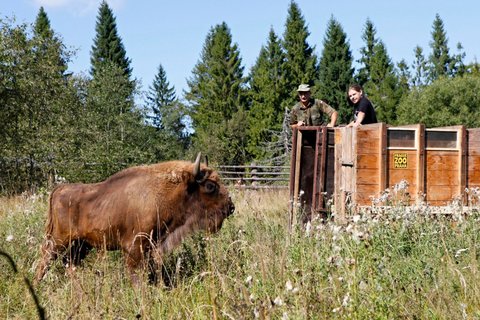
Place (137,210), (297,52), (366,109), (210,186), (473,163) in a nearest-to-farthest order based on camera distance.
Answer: (137,210)
(210,186)
(473,163)
(366,109)
(297,52)

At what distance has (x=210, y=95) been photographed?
208 feet

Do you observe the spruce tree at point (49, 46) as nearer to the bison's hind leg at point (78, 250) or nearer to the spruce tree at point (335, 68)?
the bison's hind leg at point (78, 250)

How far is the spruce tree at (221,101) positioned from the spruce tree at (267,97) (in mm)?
1277

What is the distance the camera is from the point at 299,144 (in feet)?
32.2

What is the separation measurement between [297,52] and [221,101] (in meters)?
9.43

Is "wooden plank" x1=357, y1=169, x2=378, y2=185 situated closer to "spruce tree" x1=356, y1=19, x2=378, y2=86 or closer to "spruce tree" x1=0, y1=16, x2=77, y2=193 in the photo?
"spruce tree" x1=0, y1=16, x2=77, y2=193

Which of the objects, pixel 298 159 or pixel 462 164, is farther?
pixel 298 159

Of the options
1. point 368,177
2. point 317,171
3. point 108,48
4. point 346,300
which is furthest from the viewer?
point 108,48

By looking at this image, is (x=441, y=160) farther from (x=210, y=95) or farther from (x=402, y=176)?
(x=210, y=95)

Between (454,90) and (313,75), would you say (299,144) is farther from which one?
(313,75)

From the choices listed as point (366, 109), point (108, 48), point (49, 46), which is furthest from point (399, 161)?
point (108, 48)

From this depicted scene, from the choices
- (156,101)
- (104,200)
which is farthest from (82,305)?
(156,101)

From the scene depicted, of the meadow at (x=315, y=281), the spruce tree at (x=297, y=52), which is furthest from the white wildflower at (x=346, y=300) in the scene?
the spruce tree at (x=297, y=52)

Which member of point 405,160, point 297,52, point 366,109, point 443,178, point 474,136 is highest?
point 297,52
